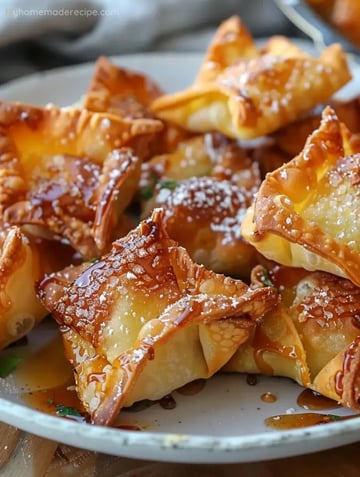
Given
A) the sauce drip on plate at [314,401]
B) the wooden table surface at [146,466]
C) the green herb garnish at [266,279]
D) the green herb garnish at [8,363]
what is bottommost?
the wooden table surface at [146,466]

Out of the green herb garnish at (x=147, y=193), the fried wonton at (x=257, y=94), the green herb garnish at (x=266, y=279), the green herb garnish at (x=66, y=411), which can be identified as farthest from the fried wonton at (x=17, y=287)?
the fried wonton at (x=257, y=94)

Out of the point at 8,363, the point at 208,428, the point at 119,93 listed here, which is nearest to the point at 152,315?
the point at 208,428

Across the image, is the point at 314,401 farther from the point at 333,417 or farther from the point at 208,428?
the point at 208,428

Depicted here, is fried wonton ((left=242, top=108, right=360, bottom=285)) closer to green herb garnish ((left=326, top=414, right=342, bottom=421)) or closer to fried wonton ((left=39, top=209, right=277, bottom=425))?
fried wonton ((left=39, top=209, right=277, bottom=425))

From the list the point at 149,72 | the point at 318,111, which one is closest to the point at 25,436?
the point at 318,111

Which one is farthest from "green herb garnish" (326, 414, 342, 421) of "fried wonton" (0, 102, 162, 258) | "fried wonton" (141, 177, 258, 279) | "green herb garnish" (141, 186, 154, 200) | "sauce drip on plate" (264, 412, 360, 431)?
"green herb garnish" (141, 186, 154, 200)

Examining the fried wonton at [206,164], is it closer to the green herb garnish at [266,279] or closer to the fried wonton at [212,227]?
the fried wonton at [212,227]

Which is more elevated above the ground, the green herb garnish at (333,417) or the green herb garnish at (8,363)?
the green herb garnish at (8,363)
